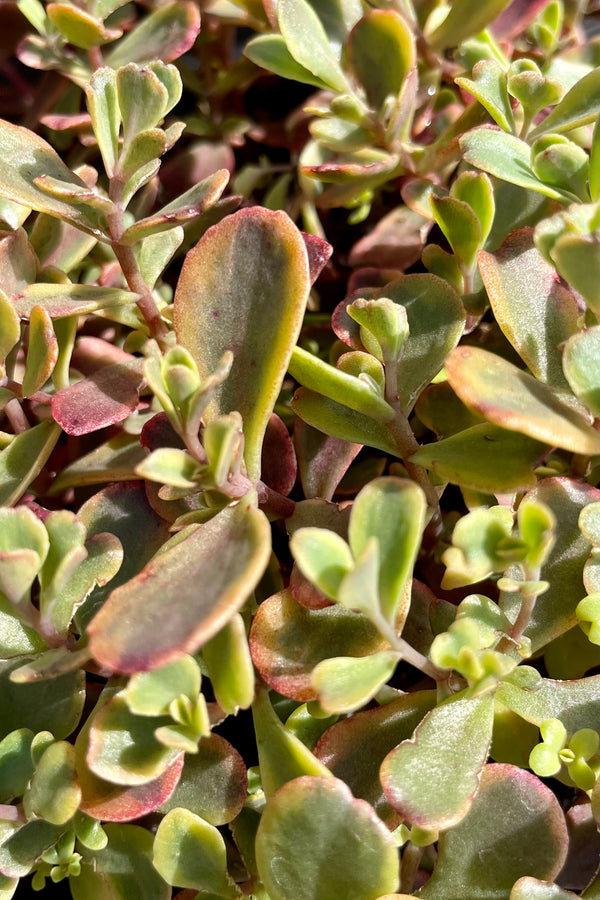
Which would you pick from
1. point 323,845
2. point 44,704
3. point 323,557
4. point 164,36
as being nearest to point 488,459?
point 323,557

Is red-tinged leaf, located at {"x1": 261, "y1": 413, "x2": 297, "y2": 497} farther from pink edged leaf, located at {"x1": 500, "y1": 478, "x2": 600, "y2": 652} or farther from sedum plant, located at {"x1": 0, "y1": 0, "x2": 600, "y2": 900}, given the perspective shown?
pink edged leaf, located at {"x1": 500, "y1": 478, "x2": 600, "y2": 652}

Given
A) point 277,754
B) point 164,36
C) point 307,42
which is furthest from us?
point 164,36

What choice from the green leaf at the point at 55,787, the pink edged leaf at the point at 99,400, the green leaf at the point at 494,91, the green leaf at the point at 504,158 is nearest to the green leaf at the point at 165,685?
the green leaf at the point at 55,787

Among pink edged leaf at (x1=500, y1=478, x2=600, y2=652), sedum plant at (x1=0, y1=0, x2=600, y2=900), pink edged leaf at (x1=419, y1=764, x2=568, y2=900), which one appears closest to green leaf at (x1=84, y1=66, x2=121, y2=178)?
sedum plant at (x1=0, y1=0, x2=600, y2=900)

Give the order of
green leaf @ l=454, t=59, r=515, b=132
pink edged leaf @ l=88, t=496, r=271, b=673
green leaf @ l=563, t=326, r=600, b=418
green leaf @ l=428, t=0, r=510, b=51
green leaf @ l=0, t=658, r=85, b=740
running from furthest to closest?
green leaf @ l=428, t=0, r=510, b=51 → green leaf @ l=454, t=59, r=515, b=132 → green leaf @ l=0, t=658, r=85, b=740 → green leaf @ l=563, t=326, r=600, b=418 → pink edged leaf @ l=88, t=496, r=271, b=673

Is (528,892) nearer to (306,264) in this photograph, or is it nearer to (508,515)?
(508,515)

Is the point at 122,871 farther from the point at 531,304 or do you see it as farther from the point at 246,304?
the point at 531,304

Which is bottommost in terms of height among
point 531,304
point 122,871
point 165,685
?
point 122,871

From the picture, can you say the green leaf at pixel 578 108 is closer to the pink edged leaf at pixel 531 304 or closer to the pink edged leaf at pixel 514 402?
the pink edged leaf at pixel 531 304
